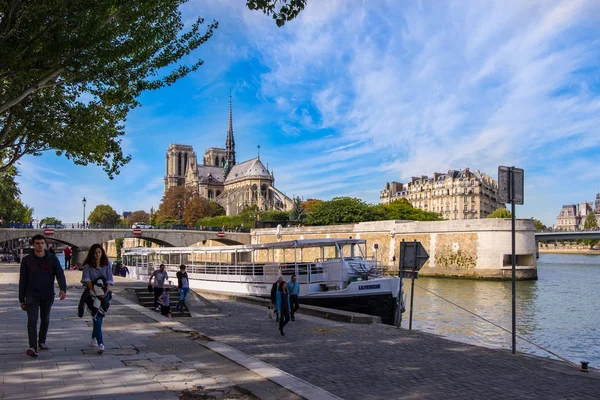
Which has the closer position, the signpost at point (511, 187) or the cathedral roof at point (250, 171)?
the signpost at point (511, 187)

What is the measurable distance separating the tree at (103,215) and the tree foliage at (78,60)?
4936 inches

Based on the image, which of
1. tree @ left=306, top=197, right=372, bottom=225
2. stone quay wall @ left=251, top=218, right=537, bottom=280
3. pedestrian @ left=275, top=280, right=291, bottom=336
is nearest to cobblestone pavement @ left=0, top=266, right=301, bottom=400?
pedestrian @ left=275, top=280, right=291, bottom=336

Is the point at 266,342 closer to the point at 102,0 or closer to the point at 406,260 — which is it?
the point at 406,260

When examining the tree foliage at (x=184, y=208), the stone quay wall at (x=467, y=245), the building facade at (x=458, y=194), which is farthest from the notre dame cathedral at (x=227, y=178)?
the stone quay wall at (x=467, y=245)

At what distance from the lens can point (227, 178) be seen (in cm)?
16450

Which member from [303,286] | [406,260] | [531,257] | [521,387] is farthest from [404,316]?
[531,257]

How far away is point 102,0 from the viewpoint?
39.2ft

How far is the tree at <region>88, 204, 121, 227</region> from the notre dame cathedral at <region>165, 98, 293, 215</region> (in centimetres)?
2177

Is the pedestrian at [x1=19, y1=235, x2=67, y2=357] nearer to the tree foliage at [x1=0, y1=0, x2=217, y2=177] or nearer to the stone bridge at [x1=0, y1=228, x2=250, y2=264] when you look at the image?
the tree foliage at [x1=0, y1=0, x2=217, y2=177]

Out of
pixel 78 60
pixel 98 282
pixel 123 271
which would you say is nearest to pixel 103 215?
pixel 123 271

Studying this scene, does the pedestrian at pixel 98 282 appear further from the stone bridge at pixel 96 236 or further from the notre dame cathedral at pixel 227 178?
the notre dame cathedral at pixel 227 178

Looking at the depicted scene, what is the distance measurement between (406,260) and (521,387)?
5.62 m

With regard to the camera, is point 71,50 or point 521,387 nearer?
point 521,387

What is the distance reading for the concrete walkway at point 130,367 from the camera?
6.19 m
